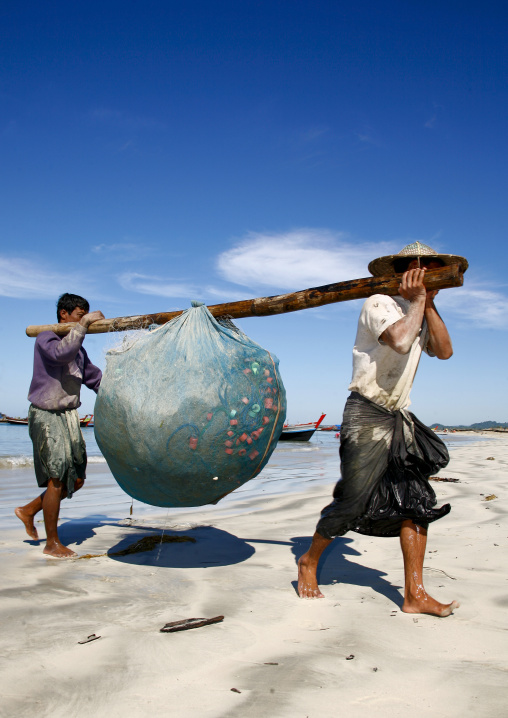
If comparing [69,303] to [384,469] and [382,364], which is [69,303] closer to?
[382,364]

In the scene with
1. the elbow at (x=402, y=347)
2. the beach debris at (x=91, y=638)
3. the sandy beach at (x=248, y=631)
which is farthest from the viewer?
the elbow at (x=402, y=347)

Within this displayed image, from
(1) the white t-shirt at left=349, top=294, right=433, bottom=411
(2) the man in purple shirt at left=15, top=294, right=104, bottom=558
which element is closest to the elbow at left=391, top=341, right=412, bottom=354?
(1) the white t-shirt at left=349, top=294, right=433, bottom=411

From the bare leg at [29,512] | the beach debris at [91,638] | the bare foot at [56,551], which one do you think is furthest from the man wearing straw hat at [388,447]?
the bare leg at [29,512]

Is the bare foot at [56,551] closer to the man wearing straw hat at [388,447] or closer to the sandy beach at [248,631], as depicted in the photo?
the sandy beach at [248,631]

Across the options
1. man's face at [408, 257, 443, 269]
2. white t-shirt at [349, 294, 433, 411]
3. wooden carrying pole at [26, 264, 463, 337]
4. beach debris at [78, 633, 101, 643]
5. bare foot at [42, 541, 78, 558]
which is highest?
man's face at [408, 257, 443, 269]

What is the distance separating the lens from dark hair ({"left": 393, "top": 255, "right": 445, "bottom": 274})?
2.73 metres

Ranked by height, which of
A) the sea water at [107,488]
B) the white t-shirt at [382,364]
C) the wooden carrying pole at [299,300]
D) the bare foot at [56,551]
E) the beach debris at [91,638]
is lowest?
the sea water at [107,488]

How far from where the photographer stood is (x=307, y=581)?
274cm

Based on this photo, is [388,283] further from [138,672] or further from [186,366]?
[138,672]

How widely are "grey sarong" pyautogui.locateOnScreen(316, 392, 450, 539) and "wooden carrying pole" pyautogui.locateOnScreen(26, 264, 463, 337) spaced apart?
0.56 meters

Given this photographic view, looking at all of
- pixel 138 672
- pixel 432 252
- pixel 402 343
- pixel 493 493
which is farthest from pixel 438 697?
pixel 493 493

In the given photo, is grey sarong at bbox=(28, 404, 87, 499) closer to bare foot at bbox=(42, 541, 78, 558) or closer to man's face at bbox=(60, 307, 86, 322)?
bare foot at bbox=(42, 541, 78, 558)

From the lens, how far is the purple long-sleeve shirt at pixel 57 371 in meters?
3.44

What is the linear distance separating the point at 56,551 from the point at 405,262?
2779mm
